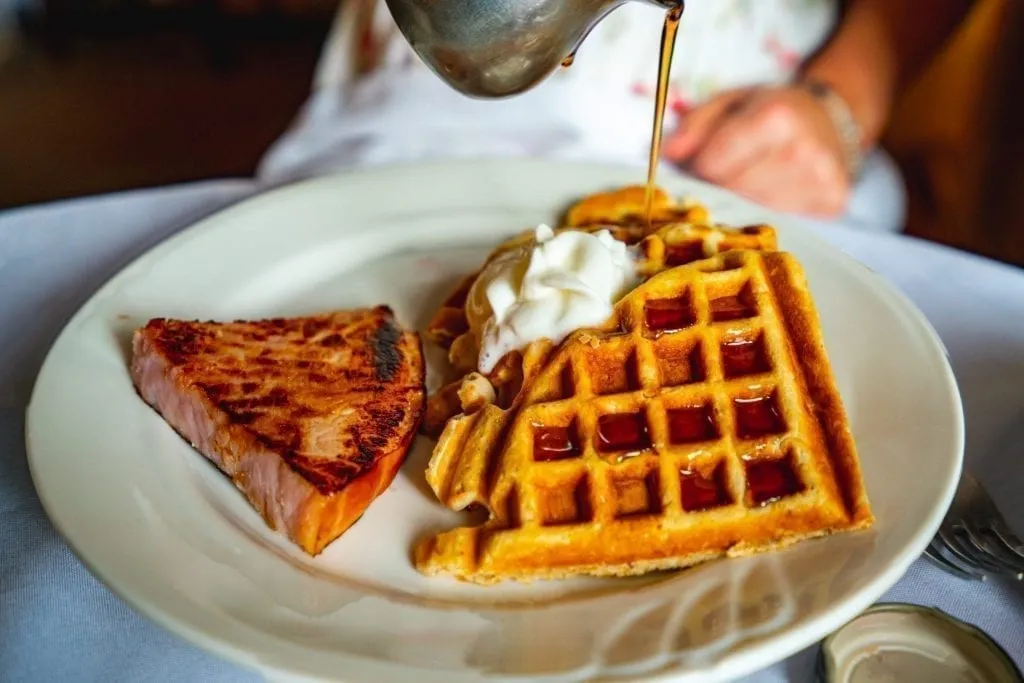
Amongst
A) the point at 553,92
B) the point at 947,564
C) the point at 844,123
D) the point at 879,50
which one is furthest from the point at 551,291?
the point at 879,50

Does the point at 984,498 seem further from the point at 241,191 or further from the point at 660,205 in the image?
the point at 241,191

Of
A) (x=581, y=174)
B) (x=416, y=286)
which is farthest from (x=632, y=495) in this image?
(x=581, y=174)

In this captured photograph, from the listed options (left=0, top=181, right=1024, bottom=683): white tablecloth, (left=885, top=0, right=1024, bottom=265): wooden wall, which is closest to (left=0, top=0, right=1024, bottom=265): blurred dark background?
(left=885, top=0, right=1024, bottom=265): wooden wall

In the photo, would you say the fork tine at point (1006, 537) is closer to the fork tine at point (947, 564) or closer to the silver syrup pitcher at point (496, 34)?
the fork tine at point (947, 564)

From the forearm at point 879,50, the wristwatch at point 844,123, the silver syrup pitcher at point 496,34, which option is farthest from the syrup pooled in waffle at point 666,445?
the forearm at point 879,50

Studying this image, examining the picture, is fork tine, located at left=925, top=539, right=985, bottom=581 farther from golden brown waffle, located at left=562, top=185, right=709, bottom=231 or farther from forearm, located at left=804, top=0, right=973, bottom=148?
forearm, located at left=804, top=0, right=973, bottom=148
